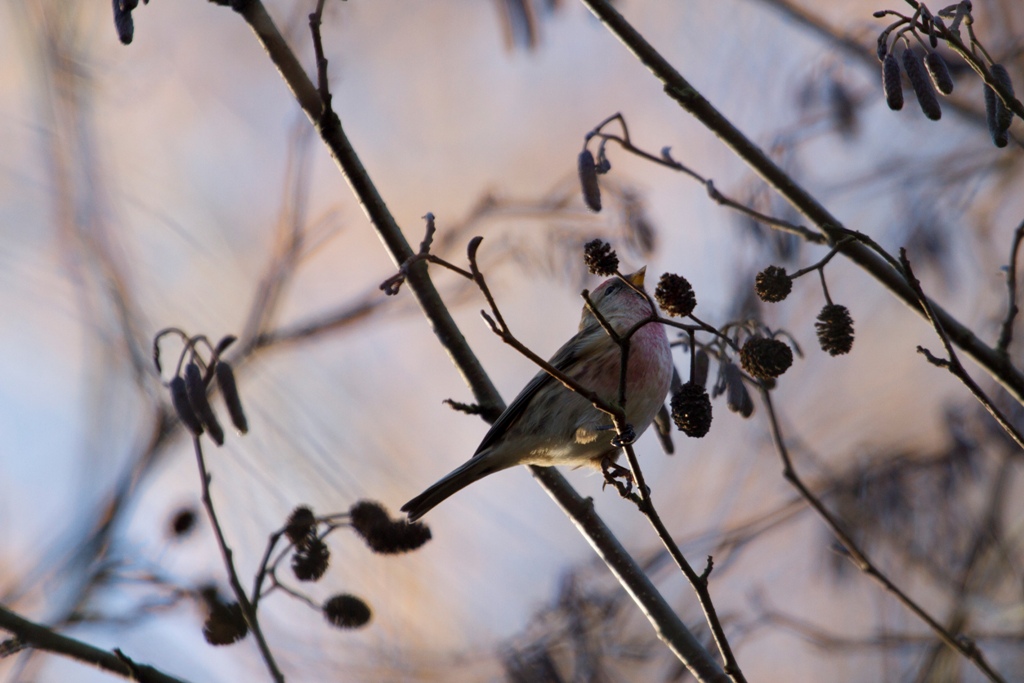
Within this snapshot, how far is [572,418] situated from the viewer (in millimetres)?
3566

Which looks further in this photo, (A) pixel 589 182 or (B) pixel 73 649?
(A) pixel 589 182

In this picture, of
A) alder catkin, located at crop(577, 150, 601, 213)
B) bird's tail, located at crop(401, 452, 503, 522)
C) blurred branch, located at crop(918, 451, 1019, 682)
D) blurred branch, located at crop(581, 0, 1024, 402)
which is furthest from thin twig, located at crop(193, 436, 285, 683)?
blurred branch, located at crop(918, 451, 1019, 682)

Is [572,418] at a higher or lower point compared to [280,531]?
higher

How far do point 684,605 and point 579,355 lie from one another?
235 cm

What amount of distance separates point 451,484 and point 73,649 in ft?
4.88

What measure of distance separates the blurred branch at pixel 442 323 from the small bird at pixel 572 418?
150 mm

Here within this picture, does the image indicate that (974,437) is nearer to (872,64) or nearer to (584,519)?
(872,64)

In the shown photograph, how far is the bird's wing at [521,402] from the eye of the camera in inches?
132

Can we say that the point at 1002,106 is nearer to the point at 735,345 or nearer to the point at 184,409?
the point at 735,345

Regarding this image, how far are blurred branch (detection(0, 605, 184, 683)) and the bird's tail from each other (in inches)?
42.5

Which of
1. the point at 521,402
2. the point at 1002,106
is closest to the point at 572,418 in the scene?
the point at 521,402

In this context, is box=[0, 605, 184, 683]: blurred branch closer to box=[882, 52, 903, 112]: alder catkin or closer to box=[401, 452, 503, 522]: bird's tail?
box=[401, 452, 503, 522]: bird's tail

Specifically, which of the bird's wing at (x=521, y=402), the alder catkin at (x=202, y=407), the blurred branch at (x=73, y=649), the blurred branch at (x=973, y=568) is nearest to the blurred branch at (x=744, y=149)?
the bird's wing at (x=521, y=402)

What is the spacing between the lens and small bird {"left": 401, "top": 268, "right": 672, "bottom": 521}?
131 inches
